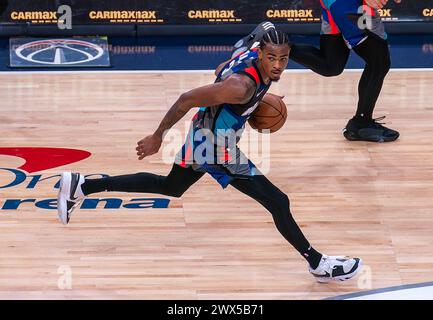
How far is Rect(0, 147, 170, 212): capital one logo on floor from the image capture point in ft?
25.7

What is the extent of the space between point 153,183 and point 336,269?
125cm

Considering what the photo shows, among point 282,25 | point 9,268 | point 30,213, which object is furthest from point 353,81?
point 9,268

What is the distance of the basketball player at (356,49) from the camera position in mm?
8797

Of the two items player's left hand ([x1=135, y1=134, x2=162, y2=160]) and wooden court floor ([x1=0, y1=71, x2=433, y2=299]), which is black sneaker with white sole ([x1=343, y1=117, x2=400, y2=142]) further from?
player's left hand ([x1=135, y1=134, x2=162, y2=160])

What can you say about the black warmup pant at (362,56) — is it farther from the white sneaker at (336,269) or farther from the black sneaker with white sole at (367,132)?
the white sneaker at (336,269)

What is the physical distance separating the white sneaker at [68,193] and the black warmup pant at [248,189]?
0.05 m

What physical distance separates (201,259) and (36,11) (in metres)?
5.79

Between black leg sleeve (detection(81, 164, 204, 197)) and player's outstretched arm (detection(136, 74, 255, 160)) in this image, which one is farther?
black leg sleeve (detection(81, 164, 204, 197))

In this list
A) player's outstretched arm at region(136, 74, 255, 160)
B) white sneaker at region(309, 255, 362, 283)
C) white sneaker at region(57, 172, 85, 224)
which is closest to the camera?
player's outstretched arm at region(136, 74, 255, 160)

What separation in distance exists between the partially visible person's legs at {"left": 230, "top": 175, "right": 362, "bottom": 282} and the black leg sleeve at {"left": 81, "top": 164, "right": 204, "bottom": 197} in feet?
1.09

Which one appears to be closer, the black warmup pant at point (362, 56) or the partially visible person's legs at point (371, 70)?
the black warmup pant at point (362, 56)

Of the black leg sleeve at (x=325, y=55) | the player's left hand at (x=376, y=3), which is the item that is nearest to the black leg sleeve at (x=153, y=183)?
the black leg sleeve at (x=325, y=55)

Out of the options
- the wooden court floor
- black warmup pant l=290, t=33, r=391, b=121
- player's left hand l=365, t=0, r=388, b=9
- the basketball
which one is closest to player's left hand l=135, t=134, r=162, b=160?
the basketball

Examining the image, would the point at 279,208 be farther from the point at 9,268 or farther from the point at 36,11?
the point at 36,11
